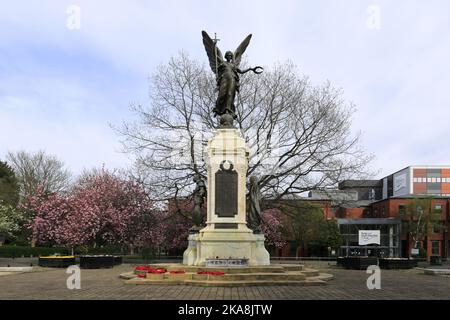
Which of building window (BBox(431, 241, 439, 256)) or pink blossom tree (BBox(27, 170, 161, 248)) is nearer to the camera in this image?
pink blossom tree (BBox(27, 170, 161, 248))

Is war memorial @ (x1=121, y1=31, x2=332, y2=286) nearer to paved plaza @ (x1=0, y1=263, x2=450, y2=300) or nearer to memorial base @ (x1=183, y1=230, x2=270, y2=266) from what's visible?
memorial base @ (x1=183, y1=230, x2=270, y2=266)

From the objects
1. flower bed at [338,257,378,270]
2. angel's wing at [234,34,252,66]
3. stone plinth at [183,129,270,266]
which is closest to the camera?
stone plinth at [183,129,270,266]

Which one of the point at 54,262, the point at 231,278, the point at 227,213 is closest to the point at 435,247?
the point at 54,262

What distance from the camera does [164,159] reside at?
3462cm

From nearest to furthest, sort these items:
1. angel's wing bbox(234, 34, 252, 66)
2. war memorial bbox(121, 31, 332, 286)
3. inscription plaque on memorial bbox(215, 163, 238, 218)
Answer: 1. war memorial bbox(121, 31, 332, 286)
2. inscription plaque on memorial bbox(215, 163, 238, 218)
3. angel's wing bbox(234, 34, 252, 66)

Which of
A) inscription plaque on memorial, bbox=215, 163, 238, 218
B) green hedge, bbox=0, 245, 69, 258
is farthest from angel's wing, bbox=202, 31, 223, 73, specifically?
green hedge, bbox=0, 245, 69, 258

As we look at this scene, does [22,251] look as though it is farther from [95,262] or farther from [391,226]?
[391,226]

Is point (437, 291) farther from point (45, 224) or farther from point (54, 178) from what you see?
point (54, 178)

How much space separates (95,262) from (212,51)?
44.9ft

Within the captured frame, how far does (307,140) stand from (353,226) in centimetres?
4310

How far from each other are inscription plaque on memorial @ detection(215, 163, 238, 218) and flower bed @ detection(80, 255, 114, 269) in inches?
453

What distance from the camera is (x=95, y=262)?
29922mm

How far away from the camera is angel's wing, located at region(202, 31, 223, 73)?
916 inches
